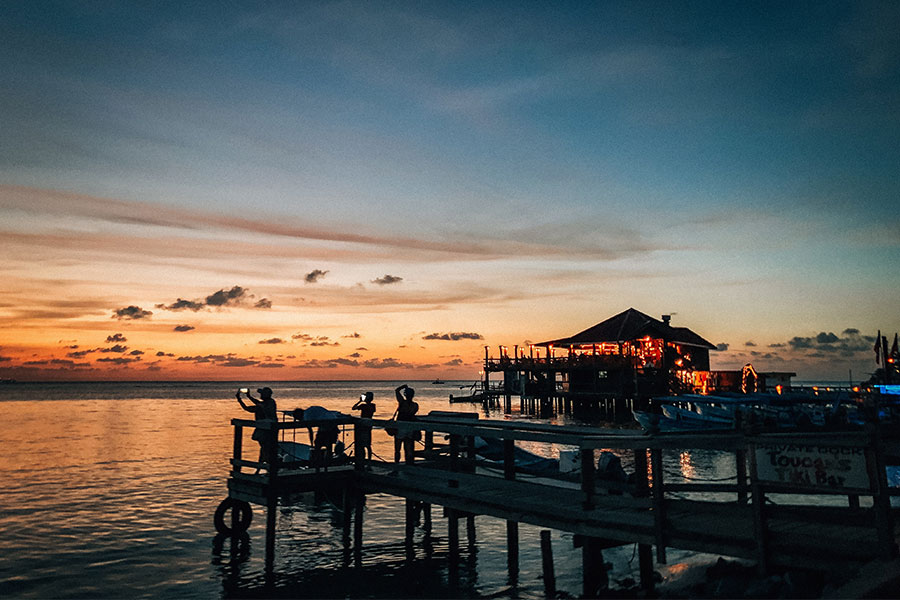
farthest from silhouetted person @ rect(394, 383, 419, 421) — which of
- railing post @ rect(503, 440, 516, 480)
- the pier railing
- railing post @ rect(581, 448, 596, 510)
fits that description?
railing post @ rect(581, 448, 596, 510)

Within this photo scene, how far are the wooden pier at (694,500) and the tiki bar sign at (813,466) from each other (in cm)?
1

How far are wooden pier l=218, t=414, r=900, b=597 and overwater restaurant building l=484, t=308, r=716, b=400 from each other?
47451 mm

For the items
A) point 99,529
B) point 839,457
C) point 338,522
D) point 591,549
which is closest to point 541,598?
point 591,549

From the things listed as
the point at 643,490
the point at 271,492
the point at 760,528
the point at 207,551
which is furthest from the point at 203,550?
the point at 760,528

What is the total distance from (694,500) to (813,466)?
295 cm

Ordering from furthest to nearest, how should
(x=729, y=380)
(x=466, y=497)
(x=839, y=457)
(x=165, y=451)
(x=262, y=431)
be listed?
(x=729, y=380), (x=165, y=451), (x=262, y=431), (x=466, y=497), (x=839, y=457)

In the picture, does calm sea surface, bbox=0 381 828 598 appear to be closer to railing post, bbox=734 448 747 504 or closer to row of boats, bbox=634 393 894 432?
railing post, bbox=734 448 747 504

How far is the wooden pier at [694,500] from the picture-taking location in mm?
7531

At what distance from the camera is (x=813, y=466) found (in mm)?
7805

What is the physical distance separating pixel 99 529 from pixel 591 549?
53.8 ft

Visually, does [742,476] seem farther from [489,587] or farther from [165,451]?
[165,451]

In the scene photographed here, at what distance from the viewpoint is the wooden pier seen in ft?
24.7

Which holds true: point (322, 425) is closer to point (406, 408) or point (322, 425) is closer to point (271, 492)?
point (271, 492)

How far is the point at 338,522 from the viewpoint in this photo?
20.5 metres
